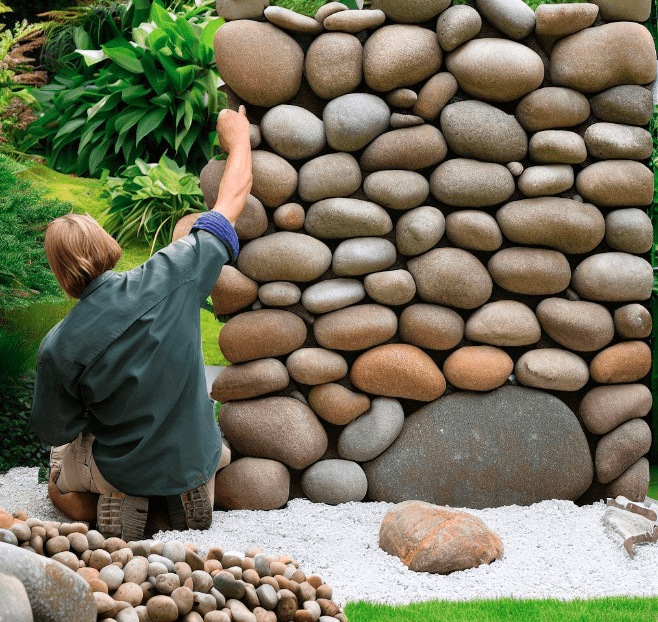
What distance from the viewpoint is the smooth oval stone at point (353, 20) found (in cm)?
299

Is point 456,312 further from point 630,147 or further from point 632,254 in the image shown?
point 630,147

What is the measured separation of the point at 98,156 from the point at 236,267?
2439 mm

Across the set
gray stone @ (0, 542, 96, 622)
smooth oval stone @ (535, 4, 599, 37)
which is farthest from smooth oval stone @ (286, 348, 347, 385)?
gray stone @ (0, 542, 96, 622)

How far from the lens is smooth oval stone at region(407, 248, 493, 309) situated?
3072 mm

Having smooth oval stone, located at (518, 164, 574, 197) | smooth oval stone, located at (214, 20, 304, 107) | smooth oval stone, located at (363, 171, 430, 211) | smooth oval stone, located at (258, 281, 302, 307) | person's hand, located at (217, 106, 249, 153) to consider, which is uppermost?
smooth oval stone, located at (214, 20, 304, 107)

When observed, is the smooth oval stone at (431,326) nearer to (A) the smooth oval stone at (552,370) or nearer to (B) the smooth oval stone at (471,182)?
(A) the smooth oval stone at (552,370)

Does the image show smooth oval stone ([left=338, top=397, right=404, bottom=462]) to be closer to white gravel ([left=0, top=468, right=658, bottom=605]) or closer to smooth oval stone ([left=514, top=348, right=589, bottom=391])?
white gravel ([left=0, top=468, right=658, bottom=605])

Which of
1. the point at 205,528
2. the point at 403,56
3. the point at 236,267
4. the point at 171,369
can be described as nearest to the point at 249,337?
the point at 236,267

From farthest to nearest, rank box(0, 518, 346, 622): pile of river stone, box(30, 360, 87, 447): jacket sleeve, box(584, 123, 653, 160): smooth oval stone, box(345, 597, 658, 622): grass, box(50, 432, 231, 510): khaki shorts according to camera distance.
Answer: box(584, 123, 653, 160): smooth oval stone → box(50, 432, 231, 510): khaki shorts → box(30, 360, 87, 447): jacket sleeve → box(345, 597, 658, 622): grass → box(0, 518, 346, 622): pile of river stone

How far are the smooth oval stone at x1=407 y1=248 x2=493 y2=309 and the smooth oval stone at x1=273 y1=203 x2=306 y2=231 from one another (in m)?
0.52

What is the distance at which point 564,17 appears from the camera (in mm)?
2977

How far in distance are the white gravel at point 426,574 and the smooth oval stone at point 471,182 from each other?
1.30 metres

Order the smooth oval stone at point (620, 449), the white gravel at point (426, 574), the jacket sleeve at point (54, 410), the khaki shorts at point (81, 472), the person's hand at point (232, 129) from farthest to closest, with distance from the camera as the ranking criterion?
the smooth oval stone at point (620, 449) → the person's hand at point (232, 129) → the khaki shorts at point (81, 472) → the jacket sleeve at point (54, 410) → the white gravel at point (426, 574)

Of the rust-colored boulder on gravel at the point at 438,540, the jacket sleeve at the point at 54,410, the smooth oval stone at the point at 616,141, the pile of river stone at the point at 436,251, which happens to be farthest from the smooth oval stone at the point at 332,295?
the smooth oval stone at the point at 616,141
